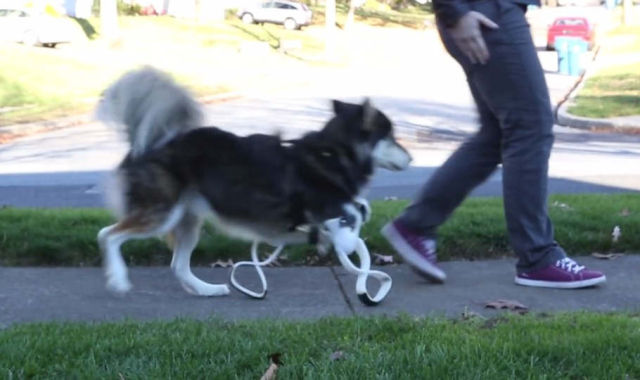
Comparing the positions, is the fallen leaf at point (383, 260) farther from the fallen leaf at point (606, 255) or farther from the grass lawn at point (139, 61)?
the grass lawn at point (139, 61)

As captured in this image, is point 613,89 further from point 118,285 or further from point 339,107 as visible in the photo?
point 118,285

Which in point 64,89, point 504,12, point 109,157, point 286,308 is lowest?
point 64,89

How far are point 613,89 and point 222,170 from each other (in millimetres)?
Answer: 20488

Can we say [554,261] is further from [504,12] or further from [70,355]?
[70,355]

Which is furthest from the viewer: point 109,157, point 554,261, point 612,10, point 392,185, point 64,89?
point 612,10

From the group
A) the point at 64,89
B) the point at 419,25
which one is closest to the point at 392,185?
the point at 64,89

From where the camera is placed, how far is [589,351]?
140 inches

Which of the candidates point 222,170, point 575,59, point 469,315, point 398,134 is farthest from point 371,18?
point 469,315

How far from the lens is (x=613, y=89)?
23.5 m

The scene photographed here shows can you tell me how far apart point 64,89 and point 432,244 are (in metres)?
19.9

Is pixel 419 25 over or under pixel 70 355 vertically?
under

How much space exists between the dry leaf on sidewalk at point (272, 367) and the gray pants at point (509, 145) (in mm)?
1733

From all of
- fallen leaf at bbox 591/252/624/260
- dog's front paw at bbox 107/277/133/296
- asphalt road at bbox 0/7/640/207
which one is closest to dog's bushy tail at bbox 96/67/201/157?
asphalt road at bbox 0/7/640/207

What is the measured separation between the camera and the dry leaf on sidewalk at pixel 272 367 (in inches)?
132
